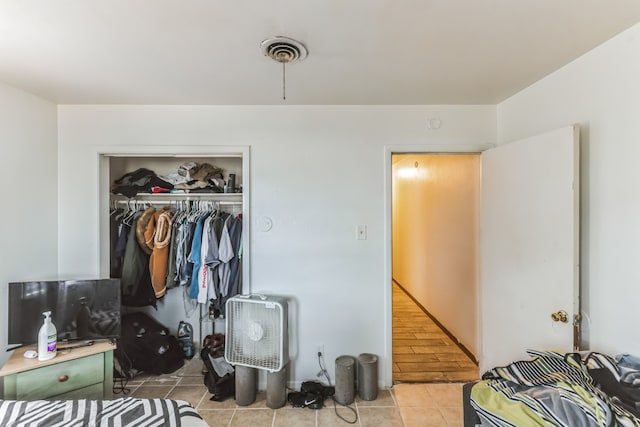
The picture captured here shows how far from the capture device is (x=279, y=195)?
2.47 m

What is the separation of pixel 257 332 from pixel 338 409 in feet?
2.67

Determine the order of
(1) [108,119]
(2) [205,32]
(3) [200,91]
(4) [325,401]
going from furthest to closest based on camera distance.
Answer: (1) [108,119], (4) [325,401], (3) [200,91], (2) [205,32]

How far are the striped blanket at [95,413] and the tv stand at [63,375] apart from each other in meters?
0.47

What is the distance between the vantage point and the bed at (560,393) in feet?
3.35

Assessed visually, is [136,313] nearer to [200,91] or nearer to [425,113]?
[200,91]

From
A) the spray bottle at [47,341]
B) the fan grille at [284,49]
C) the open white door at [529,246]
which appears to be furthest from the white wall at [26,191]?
the open white door at [529,246]

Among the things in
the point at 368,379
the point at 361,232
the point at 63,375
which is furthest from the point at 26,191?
the point at 368,379

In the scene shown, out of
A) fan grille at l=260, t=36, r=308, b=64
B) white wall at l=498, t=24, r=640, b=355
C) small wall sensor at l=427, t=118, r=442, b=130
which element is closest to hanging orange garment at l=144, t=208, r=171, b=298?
fan grille at l=260, t=36, r=308, b=64

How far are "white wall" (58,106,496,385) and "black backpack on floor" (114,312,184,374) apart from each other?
0.67 m

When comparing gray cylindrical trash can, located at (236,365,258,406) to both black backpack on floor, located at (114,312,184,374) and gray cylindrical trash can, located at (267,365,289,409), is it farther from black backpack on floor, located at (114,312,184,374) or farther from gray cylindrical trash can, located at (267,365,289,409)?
black backpack on floor, located at (114,312,184,374)

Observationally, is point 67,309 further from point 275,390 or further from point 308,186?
point 308,186

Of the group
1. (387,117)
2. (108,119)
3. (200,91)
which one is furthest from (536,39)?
(108,119)

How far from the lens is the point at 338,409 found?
7.30 feet

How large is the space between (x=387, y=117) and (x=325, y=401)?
2.26 m
